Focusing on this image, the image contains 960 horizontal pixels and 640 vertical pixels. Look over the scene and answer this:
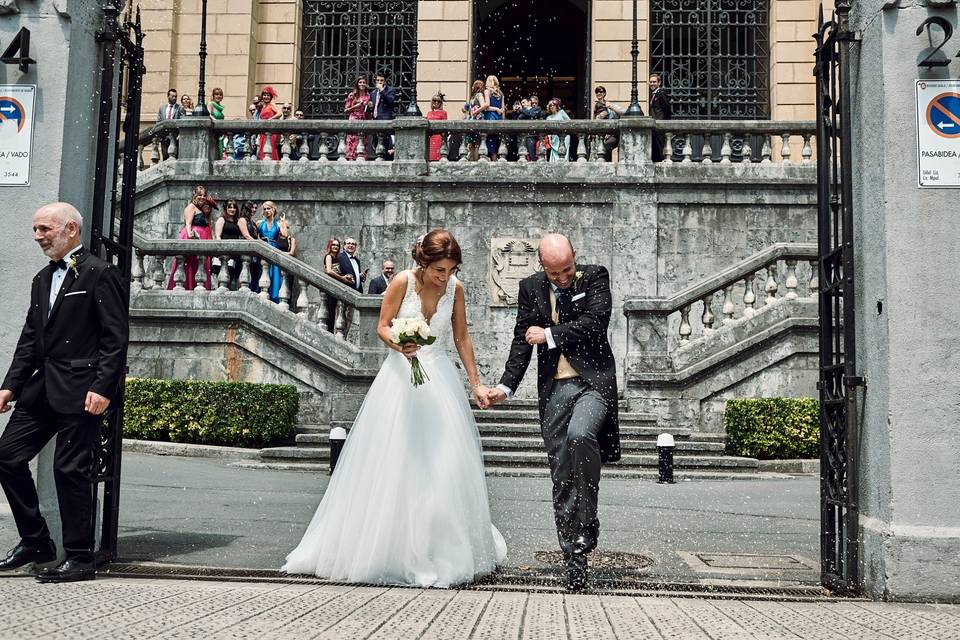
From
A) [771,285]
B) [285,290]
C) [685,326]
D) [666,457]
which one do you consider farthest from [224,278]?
[771,285]

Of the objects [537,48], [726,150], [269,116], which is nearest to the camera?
[726,150]

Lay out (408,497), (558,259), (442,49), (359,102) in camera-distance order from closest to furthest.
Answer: (408,497), (558,259), (359,102), (442,49)

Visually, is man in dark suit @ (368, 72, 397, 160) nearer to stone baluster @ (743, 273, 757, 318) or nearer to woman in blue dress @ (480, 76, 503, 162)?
woman in blue dress @ (480, 76, 503, 162)

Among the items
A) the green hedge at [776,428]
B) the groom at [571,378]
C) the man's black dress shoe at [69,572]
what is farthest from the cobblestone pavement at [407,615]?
the green hedge at [776,428]

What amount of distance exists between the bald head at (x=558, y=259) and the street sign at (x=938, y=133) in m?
2.08

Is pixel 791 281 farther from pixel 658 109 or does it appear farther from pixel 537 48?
pixel 537 48

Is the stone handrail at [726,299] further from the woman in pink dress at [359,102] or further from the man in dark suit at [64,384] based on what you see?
the man in dark suit at [64,384]

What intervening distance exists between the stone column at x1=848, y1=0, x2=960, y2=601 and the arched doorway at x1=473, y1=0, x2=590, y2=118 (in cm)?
1996

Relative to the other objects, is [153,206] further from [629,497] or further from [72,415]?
[72,415]

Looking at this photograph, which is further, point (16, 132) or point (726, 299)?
point (726, 299)

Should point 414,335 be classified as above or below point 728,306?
below

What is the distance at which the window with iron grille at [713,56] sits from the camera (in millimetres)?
22625

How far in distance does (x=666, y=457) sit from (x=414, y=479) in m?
6.37

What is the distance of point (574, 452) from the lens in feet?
20.7
